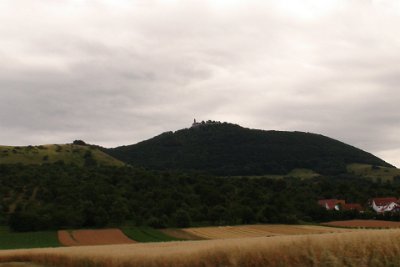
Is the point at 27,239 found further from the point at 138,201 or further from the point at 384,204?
the point at 384,204

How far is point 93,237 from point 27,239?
10.8 meters

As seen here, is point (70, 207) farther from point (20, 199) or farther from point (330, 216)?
point (330, 216)

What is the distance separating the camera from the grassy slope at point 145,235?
8262 centimetres

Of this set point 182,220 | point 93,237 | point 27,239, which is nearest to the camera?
point 93,237

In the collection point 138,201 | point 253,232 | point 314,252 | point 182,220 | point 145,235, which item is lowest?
point 145,235

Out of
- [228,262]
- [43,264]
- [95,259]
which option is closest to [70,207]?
[43,264]

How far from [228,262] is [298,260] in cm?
255

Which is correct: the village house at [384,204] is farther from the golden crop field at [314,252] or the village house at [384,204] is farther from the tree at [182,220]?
the golden crop field at [314,252]

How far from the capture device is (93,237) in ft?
276

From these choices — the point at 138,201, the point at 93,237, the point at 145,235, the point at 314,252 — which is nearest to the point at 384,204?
the point at 138,201

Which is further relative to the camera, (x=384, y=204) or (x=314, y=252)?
(x=384, y=204)

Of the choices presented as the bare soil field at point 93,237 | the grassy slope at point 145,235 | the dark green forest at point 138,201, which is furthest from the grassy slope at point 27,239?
the grassy slope at point 145,235

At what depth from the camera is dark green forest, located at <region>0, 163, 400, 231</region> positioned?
348ft

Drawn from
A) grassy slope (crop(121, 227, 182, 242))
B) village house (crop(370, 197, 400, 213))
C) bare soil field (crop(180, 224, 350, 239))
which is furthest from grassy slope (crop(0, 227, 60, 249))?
village house (crop(370, 197, 400, 213))
